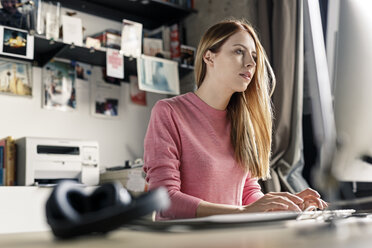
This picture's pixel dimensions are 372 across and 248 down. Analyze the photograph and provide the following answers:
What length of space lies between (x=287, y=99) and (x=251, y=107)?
1125 mm

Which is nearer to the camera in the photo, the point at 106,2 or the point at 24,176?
the point at 24,176

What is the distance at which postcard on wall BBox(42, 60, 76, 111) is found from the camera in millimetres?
2797

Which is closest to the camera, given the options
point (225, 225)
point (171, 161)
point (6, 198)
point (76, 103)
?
point (225, 225)

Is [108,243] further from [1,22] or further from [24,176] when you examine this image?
[1,22]

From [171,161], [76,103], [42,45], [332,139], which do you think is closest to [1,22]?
[42,45]

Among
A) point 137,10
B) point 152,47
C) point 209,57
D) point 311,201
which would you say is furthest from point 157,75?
point 311,201

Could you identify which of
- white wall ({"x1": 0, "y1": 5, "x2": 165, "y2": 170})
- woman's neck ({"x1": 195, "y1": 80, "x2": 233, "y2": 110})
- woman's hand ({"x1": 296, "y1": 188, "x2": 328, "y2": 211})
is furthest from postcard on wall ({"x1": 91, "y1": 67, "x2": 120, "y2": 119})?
woman's hand ({"x1": 296, "y1": 188, "x2": 328, "y2": 211})

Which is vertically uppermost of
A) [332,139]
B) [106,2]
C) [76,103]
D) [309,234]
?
[106,2]

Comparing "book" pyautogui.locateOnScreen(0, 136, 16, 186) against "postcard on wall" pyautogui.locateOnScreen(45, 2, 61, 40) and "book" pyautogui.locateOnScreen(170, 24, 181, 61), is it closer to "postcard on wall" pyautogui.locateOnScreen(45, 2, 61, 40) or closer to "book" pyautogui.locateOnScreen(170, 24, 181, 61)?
"postcard on wall" pyautogui.locateOnScreen(45, 2, 61, 40)

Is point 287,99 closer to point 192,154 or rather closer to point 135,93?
point 135,93

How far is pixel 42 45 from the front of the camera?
8.56ft

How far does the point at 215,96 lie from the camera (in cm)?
150

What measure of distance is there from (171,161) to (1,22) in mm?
1793

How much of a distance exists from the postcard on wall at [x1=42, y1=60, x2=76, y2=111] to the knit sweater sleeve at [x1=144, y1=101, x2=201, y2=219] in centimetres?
163
